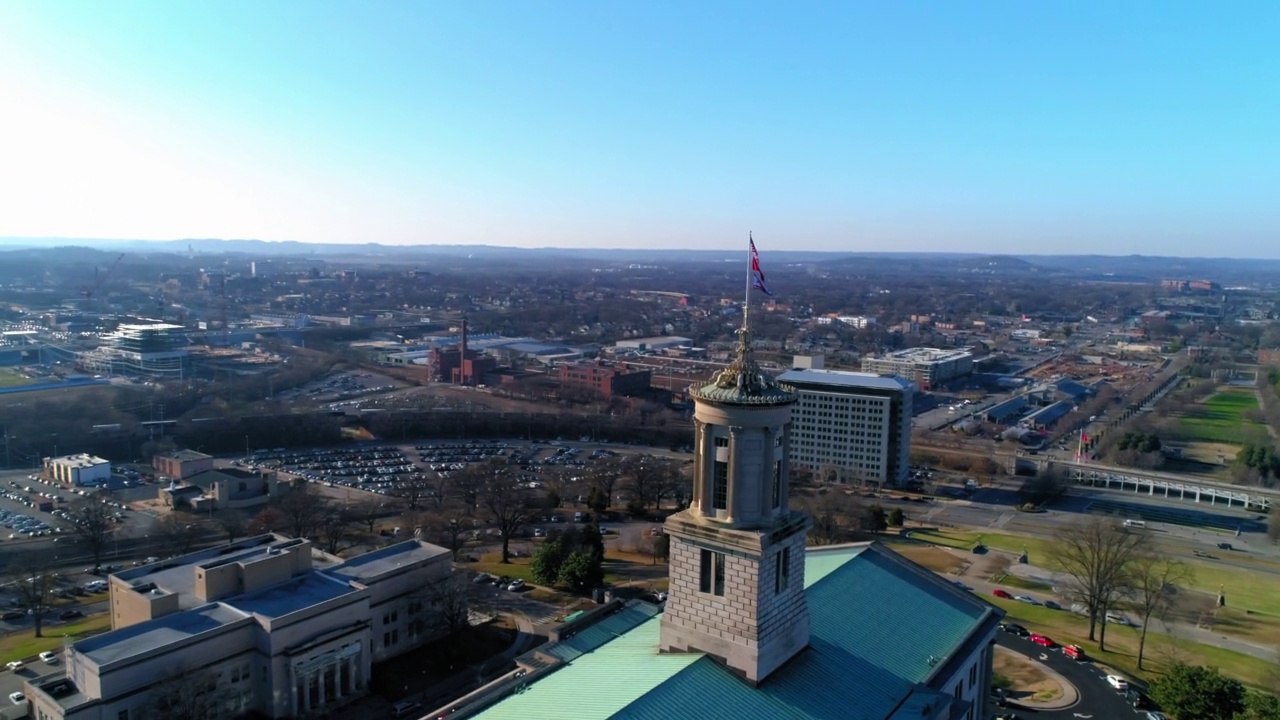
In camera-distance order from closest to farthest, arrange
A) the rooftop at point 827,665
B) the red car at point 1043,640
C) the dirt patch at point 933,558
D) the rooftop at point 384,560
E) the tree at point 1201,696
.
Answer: the rooftop at point 827,665
the tree at point 1201,696
the rooftop at point 384,560
the red car at point 1043,640
the dirt patch at point 933,558

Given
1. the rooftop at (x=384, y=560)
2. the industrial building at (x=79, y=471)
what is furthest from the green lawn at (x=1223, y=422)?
the industrial building at (x=79, y=471)

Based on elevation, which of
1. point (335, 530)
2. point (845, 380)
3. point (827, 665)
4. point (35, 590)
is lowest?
point (335, 530)

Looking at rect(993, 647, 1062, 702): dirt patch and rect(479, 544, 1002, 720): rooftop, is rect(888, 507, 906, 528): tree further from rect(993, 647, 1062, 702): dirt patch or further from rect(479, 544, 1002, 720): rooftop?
rect(479, 544, 1002, 720): rooftop

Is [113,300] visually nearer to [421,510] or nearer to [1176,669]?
[421,510]

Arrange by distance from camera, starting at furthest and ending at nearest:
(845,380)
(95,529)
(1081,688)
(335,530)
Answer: (845,380)
(335,530)
(95,529)
(1081,688)

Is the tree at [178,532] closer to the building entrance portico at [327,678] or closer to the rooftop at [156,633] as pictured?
the rooftop at [156,633]

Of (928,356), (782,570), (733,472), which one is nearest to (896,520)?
(782,570)

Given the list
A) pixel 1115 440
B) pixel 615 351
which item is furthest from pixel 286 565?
pixel 615 351

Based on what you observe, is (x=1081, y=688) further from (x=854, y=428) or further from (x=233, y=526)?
(x=233, y=526)
